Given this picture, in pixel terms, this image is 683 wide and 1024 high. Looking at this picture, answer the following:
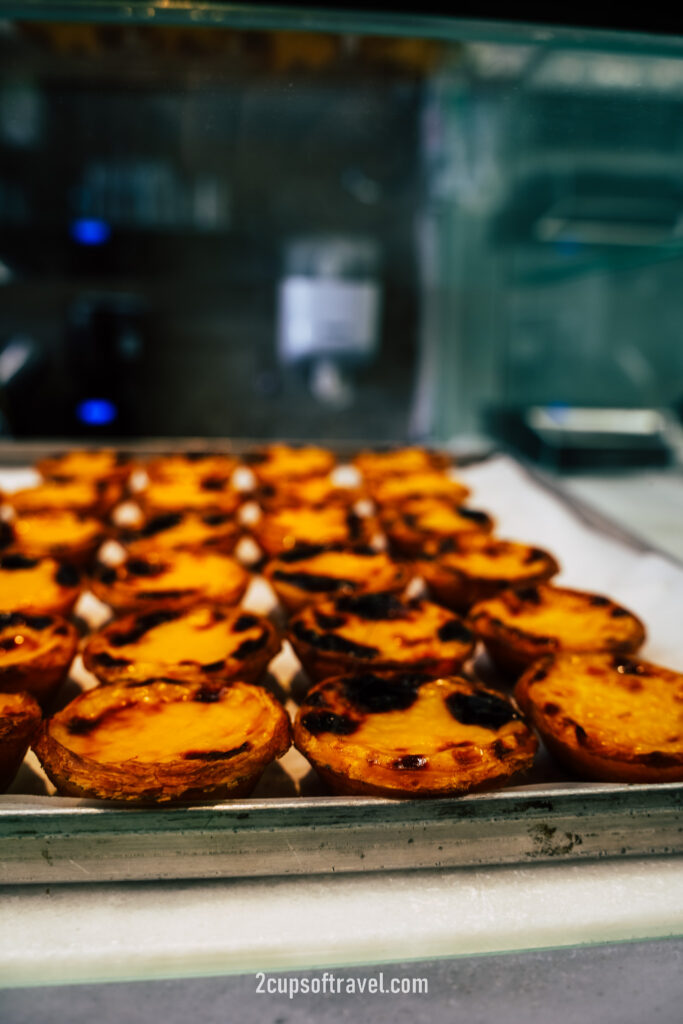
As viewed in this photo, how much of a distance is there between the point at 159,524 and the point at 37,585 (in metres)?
0.42

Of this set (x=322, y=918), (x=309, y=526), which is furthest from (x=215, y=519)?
(x=322, y=918)

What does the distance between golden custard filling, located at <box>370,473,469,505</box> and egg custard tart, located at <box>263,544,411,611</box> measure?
1.57ft

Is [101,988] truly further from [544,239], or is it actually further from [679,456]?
[544,239]

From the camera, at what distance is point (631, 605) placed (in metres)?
1.59

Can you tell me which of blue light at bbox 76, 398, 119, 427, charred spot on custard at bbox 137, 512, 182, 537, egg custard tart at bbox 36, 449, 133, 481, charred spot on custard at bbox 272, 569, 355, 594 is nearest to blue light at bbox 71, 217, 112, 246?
Result: blue light at bbox 76, 398, 119, 427

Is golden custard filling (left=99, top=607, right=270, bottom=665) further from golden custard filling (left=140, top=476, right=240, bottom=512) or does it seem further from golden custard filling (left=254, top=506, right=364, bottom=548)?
golden custard filling (left=140, top=476, right=240, bottom=512)

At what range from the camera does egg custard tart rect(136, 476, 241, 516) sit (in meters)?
2.05

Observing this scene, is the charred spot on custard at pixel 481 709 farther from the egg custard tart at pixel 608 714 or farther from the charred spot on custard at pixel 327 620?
the charred spot on custard at pixel 327 620

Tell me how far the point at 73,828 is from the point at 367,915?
1.07 feet

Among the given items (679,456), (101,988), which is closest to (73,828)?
(101,988)

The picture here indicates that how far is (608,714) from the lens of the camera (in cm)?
109

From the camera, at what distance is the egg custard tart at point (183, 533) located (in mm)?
1783

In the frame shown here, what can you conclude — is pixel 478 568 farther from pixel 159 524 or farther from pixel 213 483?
pixel 213 483

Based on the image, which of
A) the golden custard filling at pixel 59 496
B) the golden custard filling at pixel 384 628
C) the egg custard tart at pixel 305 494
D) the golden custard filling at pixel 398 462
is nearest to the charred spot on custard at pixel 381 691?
the golden custard filling at pixel 384 628
